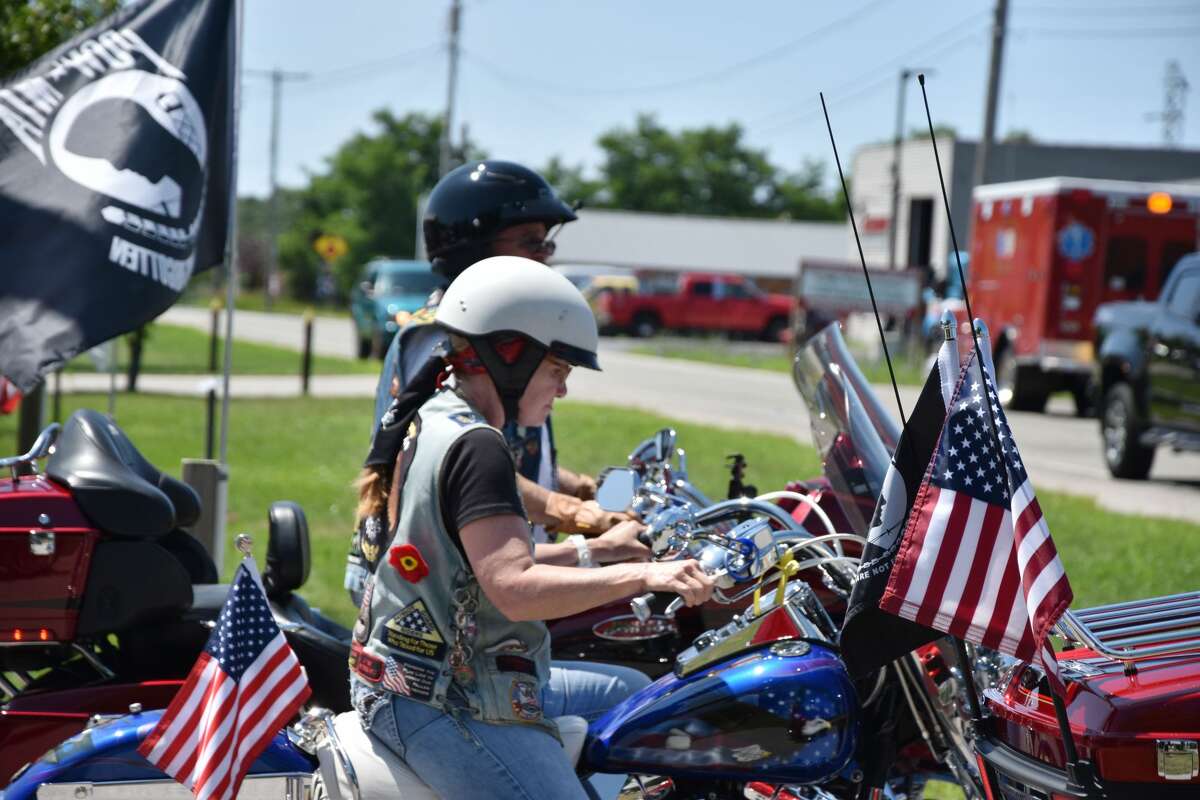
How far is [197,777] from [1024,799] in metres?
1.67

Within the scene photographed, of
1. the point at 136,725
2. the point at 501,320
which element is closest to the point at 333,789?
the point at 136,725

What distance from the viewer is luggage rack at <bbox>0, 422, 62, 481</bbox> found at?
160 inches

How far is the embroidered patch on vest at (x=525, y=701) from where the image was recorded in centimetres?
289

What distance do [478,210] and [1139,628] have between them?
225 centimetres

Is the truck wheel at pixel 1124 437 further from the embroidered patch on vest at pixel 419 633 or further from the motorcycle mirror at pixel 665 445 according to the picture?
the embroidered patch on vest at pixel 419 633

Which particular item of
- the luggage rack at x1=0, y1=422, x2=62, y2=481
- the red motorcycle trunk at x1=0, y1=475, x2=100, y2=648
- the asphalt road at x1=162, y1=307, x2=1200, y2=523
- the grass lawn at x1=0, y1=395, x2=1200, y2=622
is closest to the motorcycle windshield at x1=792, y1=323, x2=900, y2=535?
the red motorcycle trunk at x1=0, y1=475, x2=100, y2=648

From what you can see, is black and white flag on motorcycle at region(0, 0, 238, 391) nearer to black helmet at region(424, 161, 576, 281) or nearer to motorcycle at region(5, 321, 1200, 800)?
black helmet at region(424, 161, 576, 281)

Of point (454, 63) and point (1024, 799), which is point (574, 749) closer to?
point (1024, 799)

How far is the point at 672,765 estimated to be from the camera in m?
2.97

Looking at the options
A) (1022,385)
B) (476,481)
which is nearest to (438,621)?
(476,481)

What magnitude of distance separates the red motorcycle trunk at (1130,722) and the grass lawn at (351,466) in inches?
197

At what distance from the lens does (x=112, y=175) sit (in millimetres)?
6098

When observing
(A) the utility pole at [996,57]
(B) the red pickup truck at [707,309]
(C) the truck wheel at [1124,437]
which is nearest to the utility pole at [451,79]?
(B) the red pickup truck at [707,309]

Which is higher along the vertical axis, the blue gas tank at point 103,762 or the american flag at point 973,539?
the american flag at point 973,539
